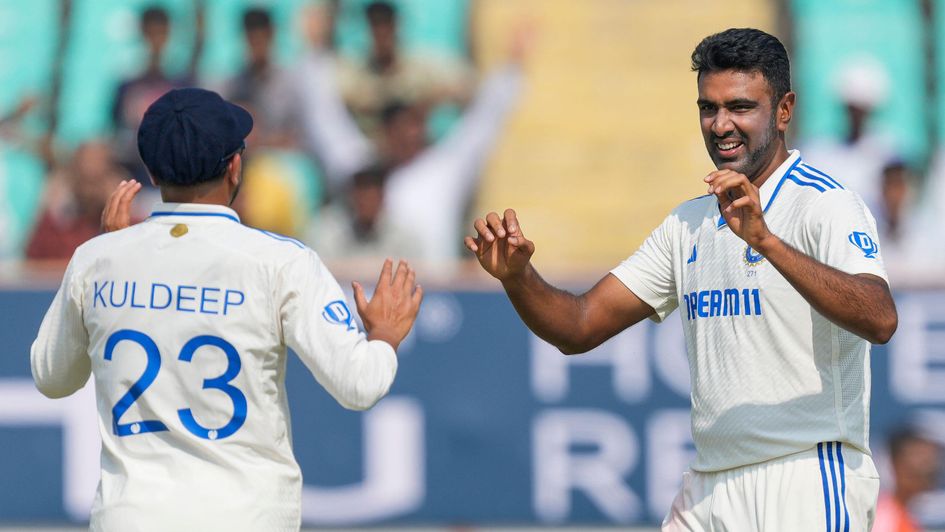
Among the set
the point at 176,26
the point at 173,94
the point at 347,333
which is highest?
the point at 176,26

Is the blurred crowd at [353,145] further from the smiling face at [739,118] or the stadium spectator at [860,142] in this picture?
the smiling face at [739,118]

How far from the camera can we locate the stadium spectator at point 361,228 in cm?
941

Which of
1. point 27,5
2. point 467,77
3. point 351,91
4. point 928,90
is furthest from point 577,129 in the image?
point 27,5

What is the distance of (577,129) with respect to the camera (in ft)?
35.1

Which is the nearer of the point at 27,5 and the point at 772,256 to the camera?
the point at 772,256

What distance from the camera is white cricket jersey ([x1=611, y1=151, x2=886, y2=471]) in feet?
12.6

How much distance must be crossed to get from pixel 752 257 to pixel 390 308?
1006 mm

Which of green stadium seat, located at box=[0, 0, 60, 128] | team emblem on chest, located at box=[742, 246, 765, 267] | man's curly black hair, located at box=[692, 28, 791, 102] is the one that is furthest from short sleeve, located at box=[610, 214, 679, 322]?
green stadium seat, located at box=[0, 0, 60, 128]

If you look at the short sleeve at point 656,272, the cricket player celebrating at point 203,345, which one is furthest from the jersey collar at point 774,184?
the cricket player celebrating at point 203,345

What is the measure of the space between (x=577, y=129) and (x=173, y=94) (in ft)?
23.5

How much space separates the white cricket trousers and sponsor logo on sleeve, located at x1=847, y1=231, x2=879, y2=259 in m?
0.52

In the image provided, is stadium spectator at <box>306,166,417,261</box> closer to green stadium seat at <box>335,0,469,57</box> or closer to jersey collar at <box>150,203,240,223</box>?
green stadium seat at <box>335,0,469,57</box>

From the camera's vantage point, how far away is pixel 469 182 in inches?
396

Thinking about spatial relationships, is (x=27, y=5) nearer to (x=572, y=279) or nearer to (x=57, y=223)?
(x=57, y=223)
